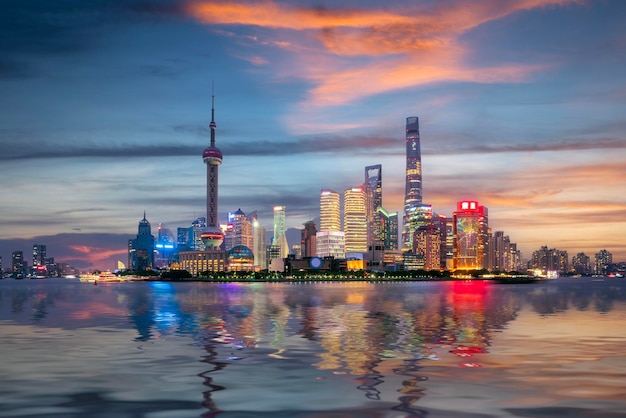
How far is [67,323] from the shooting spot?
3041 inches

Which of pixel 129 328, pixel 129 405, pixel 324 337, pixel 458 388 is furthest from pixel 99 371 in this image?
pixel 129 328

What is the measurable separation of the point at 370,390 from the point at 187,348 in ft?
72.9

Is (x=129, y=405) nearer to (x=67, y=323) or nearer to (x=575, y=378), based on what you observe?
(x=575, y=378)

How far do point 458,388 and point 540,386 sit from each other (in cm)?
455

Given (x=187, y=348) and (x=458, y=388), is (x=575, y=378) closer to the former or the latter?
(x=458, y=388)

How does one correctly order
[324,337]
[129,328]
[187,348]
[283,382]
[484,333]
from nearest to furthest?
[283,382], [187,348], [324,337], [484,333], [129,328]

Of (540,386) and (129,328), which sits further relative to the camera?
(129,328)

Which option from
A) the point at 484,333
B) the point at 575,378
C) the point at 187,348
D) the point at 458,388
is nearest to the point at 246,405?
the point at 458,388

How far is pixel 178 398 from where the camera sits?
29.6 metres

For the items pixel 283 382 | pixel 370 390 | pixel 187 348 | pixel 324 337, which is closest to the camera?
pixel 370 390

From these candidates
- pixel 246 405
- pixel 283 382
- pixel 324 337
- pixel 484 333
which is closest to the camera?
pixel 246 405

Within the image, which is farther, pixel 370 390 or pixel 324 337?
pixel 324 337

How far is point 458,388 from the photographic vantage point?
32.2 meters

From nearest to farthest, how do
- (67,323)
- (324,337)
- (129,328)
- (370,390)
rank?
(370,390) < (324,337) < (129,328) < (67,323)
